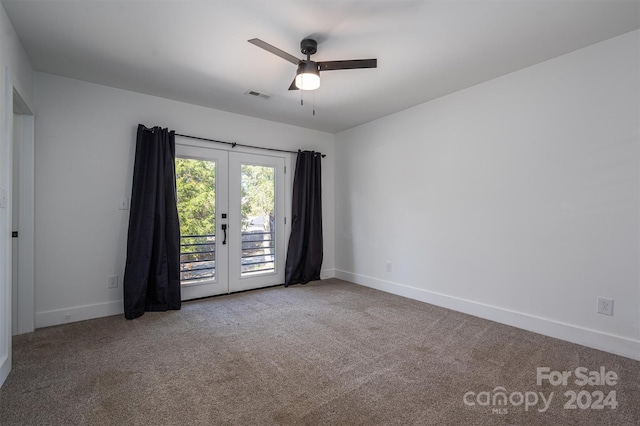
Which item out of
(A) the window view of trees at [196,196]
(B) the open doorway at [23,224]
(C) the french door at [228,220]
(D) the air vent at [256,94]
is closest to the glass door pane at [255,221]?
(C) the french door at [228,220]

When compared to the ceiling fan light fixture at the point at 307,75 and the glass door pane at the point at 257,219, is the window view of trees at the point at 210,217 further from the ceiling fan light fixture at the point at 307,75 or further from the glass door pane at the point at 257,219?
the ceiling fan light fixture at the point at 307,75

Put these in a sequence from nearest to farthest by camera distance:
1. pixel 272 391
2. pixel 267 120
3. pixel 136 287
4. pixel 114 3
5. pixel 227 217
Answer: pixel 272 391 < pixel 114 3 < pixel 136 287 < pixel 227 217 < pixel 267 120

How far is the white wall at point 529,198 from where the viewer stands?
2.56 metres

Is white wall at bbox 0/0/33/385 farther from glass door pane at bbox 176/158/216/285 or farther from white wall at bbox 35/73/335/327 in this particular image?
glass door pane at bbox 176/158/216/285

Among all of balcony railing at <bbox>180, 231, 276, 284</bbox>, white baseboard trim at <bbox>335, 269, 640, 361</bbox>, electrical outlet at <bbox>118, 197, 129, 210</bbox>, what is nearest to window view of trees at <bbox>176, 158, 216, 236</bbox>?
balcony railing at <bbox>180, 231, 276, 284</bbox>

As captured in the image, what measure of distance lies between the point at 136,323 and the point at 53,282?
37.5 inches

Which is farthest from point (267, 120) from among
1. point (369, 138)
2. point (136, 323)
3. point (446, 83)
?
point (136, 323)

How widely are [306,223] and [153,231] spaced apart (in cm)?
225

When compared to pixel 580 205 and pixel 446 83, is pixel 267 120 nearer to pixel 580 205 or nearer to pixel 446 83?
pixel 446 83

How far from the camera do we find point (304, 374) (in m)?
2.23

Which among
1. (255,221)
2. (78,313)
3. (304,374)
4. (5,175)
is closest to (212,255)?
(255,221)

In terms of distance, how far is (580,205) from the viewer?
276cm

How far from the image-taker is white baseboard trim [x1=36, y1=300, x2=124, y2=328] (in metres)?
3.16

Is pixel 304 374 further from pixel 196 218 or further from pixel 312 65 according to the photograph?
pixel 196 218
